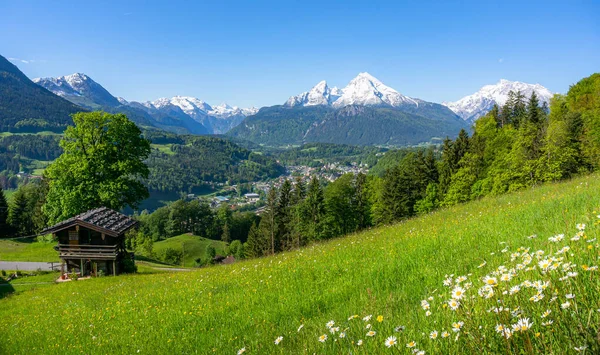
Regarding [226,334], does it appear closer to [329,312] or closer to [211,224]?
[329,312]

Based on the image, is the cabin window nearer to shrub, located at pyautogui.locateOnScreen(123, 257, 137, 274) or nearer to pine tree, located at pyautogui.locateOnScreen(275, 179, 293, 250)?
shrub, located at pyautogui.locateOnScreen(123, 257, 137, 274)

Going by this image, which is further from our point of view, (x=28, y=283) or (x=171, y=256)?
(x=171, y=256)

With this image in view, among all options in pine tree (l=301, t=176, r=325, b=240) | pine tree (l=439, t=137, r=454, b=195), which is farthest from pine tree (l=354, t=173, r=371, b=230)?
pine tree (l=439, t=137, r=454, b=195)

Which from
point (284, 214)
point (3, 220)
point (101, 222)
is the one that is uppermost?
point (101, 222)

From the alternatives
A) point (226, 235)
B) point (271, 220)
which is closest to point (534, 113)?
point (271, 220)

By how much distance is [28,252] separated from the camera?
43688 millimetres

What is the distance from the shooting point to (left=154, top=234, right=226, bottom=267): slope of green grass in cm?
9856

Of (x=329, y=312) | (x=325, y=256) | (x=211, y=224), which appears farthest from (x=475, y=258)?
(x=211, y=224)

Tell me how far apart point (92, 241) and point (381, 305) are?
31013mm

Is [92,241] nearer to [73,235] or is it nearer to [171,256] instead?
[73,235]

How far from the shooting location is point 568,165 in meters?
46.0

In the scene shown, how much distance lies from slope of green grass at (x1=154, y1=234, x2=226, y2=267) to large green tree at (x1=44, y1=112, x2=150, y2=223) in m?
65.1

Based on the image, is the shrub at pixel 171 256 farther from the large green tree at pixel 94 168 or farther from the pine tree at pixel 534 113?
the pine tree at pixel 534 113

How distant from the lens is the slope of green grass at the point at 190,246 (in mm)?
98562
